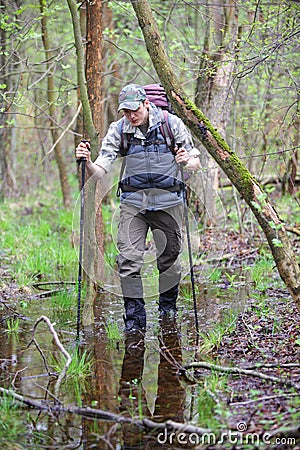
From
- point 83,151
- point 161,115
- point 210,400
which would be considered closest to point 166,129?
point 161,115

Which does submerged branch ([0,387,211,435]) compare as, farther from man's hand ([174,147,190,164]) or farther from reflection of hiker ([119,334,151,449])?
man's hand ([174,147,190,164])

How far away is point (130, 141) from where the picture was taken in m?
6.15

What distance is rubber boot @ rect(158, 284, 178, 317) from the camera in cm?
685

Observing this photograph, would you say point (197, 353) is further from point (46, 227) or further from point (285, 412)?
point (46, 227)

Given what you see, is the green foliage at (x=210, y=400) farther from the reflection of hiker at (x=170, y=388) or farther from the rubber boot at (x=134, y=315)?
the rubber boot at (x=134, y=315)

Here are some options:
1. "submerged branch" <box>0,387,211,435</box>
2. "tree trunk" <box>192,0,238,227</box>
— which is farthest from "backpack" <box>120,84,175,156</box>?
"tree trunk" <box>192,0,238,227</box>

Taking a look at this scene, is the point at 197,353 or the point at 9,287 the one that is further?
the point at 9,287

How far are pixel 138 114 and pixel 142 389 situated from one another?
8.70 ft

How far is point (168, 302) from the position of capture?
688 cm

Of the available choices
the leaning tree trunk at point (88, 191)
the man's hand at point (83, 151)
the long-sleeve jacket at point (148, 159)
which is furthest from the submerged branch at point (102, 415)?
the long-sleeve jacket at point (148, 159)

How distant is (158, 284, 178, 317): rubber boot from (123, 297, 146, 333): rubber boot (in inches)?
23.6

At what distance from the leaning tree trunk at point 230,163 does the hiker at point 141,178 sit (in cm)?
53

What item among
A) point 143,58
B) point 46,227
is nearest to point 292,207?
point 46,227

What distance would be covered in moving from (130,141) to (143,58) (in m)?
10.5
